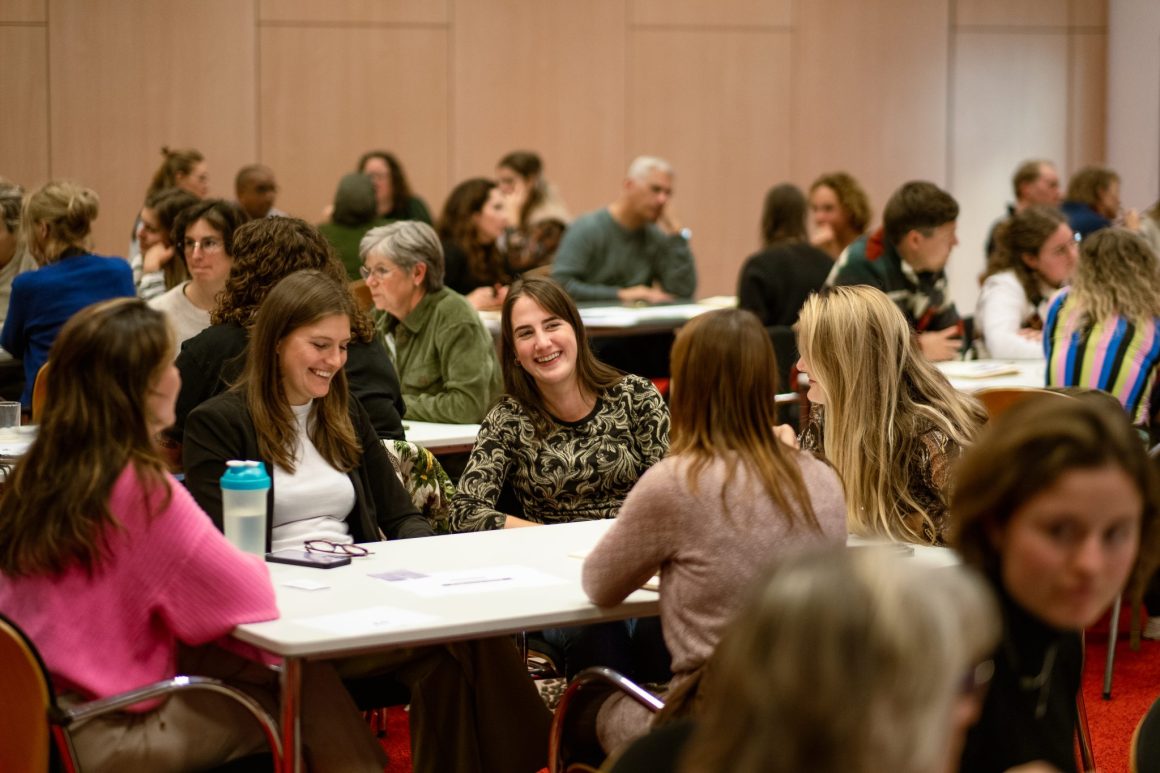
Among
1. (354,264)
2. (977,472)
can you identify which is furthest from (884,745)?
(354,264)

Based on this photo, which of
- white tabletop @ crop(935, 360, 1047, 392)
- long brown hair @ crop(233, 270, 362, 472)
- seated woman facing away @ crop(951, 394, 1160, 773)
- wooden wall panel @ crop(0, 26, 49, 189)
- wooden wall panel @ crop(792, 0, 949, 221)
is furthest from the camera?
wooden wall panel @ crop(792, 0, 949, 221)

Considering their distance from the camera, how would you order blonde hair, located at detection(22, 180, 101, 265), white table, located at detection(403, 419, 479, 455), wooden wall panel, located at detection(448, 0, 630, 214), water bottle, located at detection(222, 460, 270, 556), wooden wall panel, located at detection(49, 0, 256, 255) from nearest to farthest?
water bottle, located at detection(222, 460, 270, 556), white table, located at detection(403, 419, 479, 455), blonde hair, located at detection(22, 180, 101, 265), wooden wall panel, located at detection(49, 0, 256, 255), wooden wall panel, located at detection(448, 0, 630, 214)

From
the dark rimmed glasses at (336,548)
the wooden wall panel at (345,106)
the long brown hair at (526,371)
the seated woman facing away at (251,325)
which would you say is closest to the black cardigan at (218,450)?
the dark rimmed glasses at (336,548)

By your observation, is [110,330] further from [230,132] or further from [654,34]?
[654,34]

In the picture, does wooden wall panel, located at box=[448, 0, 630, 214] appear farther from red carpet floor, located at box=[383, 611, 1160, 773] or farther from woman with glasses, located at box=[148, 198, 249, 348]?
red carpet floor, located at box=[383, 611, 1160, 773]

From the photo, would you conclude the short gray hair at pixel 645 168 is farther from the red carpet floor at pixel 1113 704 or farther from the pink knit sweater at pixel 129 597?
the pink knit sweater at pixel 129 597

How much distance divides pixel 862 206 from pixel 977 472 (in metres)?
6.68

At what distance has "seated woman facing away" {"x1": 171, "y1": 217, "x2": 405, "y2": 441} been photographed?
13.0 ft

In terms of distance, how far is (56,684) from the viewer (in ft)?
8.25

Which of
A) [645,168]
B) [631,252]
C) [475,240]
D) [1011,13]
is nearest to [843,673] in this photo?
[475,240]

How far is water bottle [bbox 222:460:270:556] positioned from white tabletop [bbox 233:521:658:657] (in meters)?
0.09

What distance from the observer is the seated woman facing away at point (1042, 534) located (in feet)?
5.60

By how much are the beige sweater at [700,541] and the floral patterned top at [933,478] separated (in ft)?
2.40

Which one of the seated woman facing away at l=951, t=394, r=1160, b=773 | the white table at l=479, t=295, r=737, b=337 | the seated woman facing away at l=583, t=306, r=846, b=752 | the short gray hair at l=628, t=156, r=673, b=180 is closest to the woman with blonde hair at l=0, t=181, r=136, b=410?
the white table at l=479, t=295, r=737, b=337
